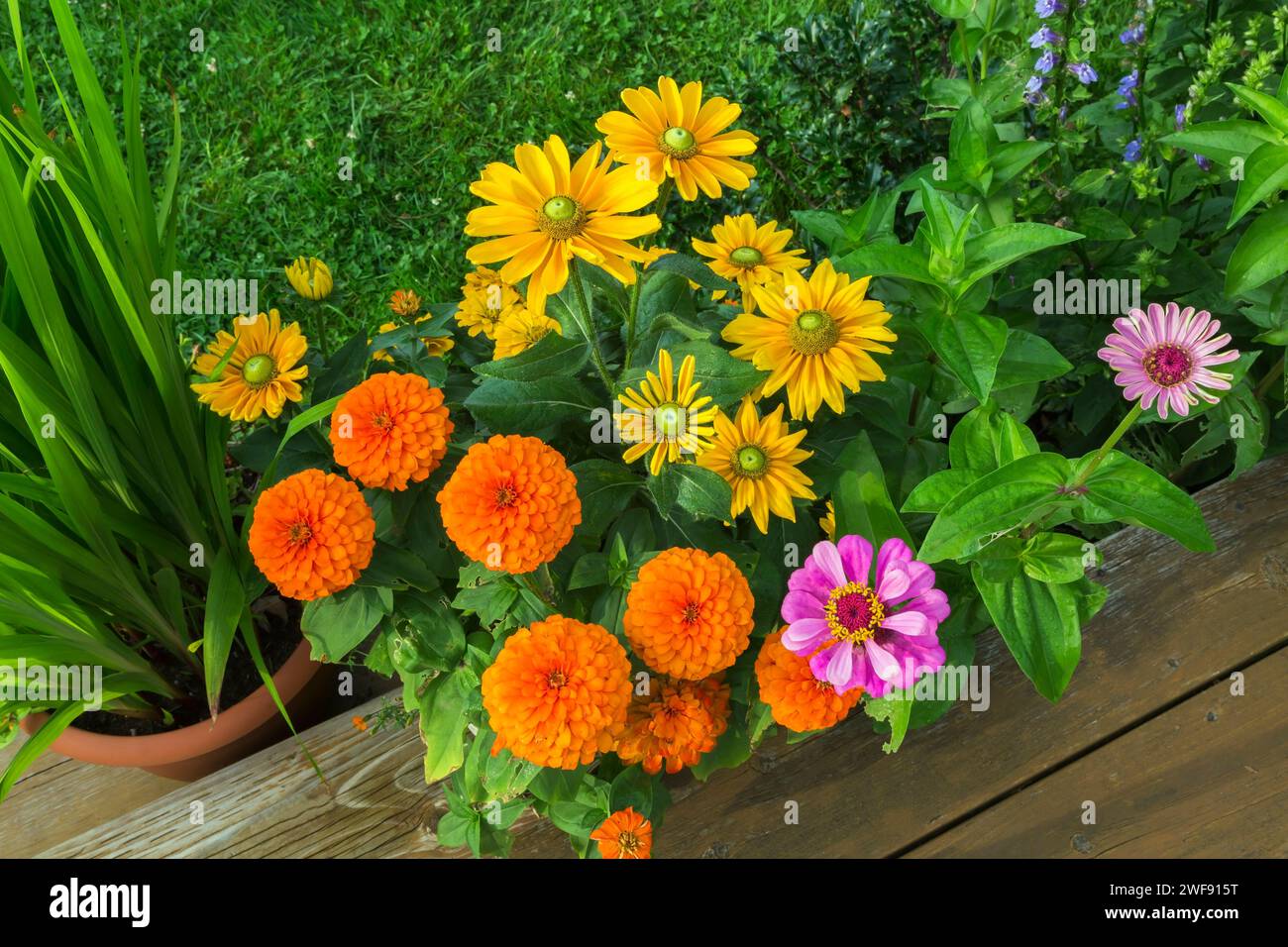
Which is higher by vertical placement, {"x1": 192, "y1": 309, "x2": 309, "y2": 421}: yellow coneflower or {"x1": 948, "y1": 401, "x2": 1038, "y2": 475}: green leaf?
{"x1": 192, "y1": 309, "x2": 309, "y2": 421}: yellow coneflower

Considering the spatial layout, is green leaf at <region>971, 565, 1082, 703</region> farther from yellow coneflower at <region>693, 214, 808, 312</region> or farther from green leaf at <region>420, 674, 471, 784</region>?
green leaf at <region>420, 674, 471, 784</region>

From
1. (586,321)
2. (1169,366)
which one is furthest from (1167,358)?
(586,321)

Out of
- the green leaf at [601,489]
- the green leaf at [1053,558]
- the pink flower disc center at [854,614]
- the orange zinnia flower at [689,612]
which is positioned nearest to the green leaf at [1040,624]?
the green leaf at [1053,558]

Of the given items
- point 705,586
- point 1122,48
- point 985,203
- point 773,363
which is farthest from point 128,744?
point 1122,48

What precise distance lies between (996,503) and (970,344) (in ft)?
0.56

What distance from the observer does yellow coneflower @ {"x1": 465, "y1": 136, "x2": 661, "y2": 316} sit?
2.75ft

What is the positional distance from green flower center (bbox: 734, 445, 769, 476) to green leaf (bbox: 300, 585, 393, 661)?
0.37 meters

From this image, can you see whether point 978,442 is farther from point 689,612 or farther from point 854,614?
point 689,612

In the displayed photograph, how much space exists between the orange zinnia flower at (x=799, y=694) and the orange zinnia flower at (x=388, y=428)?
1.23ft

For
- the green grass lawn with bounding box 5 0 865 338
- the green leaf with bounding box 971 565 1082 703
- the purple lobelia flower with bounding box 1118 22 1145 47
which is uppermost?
the green grass lawn with bounding box 5 0 865 338

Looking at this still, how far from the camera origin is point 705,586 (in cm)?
88

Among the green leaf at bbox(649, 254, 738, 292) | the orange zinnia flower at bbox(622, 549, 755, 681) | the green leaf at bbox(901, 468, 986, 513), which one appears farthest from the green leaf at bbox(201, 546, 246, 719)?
the green leaf at bbox(901, 468, 986, 513)

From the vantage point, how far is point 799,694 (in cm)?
93

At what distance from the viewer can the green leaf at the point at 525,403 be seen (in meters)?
1.00
